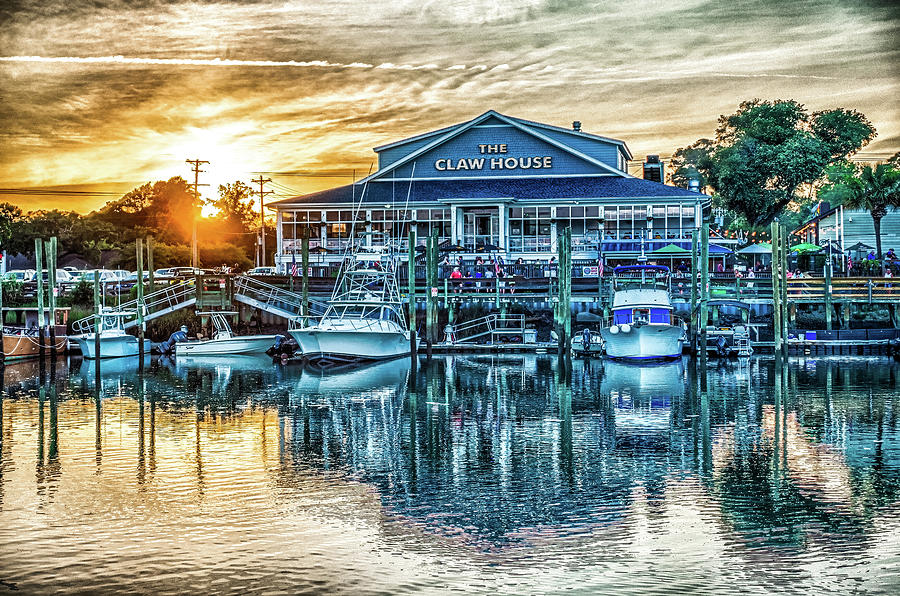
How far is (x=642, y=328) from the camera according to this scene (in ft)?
159

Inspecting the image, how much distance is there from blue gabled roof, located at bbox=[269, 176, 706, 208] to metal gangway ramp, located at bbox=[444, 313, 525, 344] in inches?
401

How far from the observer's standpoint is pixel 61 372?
4741cm

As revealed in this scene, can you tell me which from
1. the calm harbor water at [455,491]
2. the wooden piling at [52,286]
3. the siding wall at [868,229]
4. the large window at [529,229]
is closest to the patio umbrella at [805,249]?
the siding wall at [868,229]

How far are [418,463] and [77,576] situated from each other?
955 cm

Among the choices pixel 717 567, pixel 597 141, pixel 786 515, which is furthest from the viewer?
pixel 597 141

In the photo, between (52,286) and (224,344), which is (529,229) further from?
(52,286)

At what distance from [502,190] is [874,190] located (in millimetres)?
21240

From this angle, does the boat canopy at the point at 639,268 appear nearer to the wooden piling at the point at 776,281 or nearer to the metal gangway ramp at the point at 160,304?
the wooden piling at the point at 776,281

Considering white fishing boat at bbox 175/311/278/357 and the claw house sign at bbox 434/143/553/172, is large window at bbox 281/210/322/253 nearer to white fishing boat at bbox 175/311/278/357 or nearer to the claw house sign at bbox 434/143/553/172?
the claw house sign at bbox 434/143/553/172

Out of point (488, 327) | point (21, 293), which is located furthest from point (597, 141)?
point (21, 293)

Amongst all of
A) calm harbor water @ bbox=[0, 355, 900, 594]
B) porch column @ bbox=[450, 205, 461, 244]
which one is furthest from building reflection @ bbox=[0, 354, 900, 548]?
porch column @ bbox=[450, 205, 461, 244]

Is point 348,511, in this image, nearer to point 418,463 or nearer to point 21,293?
point 418,463

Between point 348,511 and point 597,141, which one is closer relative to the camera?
point 348,511

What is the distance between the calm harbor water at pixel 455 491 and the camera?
A: 15.2m
